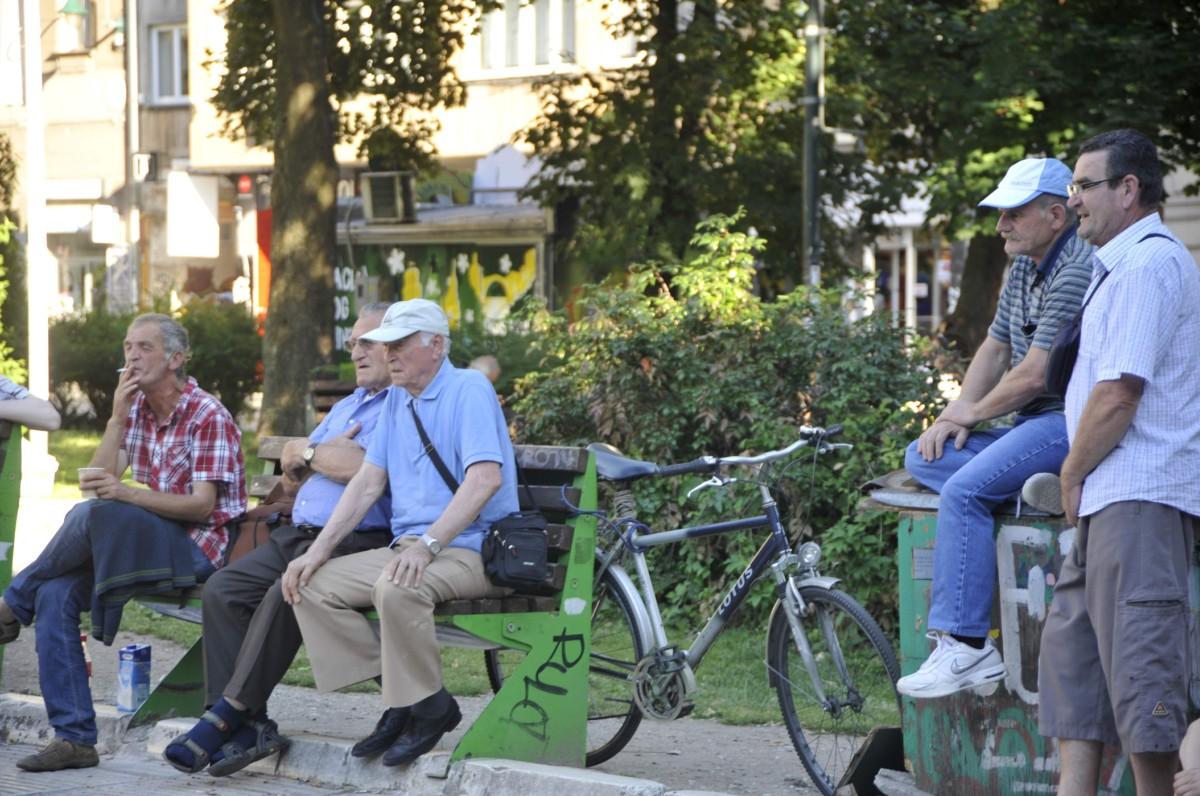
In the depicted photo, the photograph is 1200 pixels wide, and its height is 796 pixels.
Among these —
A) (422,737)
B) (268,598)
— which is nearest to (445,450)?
(268,598)

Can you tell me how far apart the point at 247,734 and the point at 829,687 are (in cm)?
205

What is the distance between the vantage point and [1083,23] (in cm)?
1728

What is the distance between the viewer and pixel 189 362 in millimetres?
25891

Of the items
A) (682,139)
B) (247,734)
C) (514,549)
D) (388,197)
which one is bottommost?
(247,734)

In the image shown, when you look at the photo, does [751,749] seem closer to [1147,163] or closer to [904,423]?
[904,423]

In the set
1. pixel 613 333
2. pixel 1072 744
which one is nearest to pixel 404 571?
pixel 1072 744

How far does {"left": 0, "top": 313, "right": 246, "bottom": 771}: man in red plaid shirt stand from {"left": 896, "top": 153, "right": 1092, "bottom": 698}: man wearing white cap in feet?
9.47

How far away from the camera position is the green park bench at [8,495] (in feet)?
25.8

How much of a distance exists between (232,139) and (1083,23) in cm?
1045

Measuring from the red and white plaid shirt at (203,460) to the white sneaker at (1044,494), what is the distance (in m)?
3.31

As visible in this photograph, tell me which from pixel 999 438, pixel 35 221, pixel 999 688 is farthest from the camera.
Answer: pixel 35 221

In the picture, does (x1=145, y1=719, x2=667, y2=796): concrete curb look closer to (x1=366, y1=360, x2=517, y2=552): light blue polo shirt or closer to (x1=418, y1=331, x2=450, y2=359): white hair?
(x1=366, y1=360, x2=517, y2=552): light blue polo shirt

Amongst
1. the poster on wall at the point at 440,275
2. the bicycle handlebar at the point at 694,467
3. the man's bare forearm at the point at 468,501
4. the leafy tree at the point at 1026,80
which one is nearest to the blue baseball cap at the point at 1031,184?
the bicycle handlebar at the point at 694,467

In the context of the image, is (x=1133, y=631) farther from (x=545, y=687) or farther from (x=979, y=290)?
(x=979, y=290)
